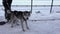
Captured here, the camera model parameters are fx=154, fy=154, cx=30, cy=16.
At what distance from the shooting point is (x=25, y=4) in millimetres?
11609

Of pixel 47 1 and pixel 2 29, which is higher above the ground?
pixel 47 1

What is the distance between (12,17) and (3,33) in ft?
2.70

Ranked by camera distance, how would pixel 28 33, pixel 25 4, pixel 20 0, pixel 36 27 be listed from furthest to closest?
1. pixel 20 0
2. pixel 25 4
3. pixel 36 27
4. pixel 28 33

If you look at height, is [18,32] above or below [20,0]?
below

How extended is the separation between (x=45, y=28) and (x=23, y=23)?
940 mm

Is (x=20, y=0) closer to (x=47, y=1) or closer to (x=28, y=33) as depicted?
(x=47, y=1)

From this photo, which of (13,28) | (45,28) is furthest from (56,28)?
(13,28)

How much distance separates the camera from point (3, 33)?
218 inches

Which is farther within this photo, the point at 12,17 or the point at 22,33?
the point at 12,17

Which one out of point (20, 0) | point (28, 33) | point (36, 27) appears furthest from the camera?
point (20, 0)

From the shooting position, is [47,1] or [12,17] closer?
[12,17]

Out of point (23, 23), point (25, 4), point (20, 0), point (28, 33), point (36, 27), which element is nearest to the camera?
point (28, 33)

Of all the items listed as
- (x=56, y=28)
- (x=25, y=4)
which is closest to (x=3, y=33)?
(x=56, y=28)

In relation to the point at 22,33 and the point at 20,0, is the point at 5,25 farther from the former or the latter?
the point at 20,0
